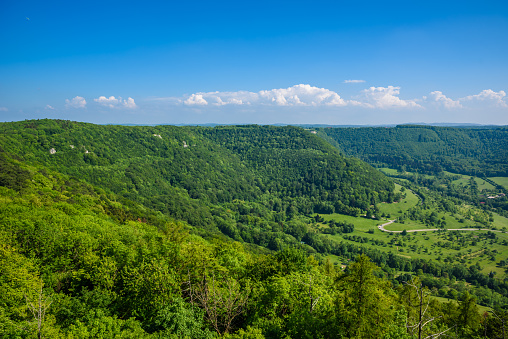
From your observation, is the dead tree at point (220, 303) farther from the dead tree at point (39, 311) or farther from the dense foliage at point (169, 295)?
the dead tree at point (39, 311)

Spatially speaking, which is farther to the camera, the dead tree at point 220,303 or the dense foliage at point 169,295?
the dead tree at point 220,303

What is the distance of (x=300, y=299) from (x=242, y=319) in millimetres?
7122

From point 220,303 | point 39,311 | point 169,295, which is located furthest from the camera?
point 169,295

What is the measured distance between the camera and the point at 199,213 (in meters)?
169

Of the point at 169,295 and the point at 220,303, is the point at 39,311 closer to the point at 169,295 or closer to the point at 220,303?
the point at 169,295

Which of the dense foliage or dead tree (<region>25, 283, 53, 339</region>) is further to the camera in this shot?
the dense foliage

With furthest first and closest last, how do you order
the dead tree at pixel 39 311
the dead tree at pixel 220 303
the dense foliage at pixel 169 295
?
the dead tree at pixel 220 303 → the dense foliage at pixel 169 295 → the dead tree at pixel 39 311

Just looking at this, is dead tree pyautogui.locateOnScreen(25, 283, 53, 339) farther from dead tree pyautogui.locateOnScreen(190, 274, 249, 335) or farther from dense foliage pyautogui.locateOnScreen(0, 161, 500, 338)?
dead tree pyautogui.locateOnScreen(190, 274, 249, 335)

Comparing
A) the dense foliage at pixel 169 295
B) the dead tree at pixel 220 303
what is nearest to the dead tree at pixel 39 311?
the dense foliage at pixel 169 295

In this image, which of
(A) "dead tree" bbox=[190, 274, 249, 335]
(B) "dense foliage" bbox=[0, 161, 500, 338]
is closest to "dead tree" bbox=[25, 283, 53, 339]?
(B) "dense foliage" bbox=[0, 161, 500, 338]

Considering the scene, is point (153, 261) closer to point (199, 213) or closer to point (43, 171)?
point (43, 171)

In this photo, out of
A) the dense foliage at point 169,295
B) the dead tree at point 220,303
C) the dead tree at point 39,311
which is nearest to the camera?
the dead tree at point 39,311

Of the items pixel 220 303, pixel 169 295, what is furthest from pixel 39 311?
pixel 220 303

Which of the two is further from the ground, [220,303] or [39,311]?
[39,311]
